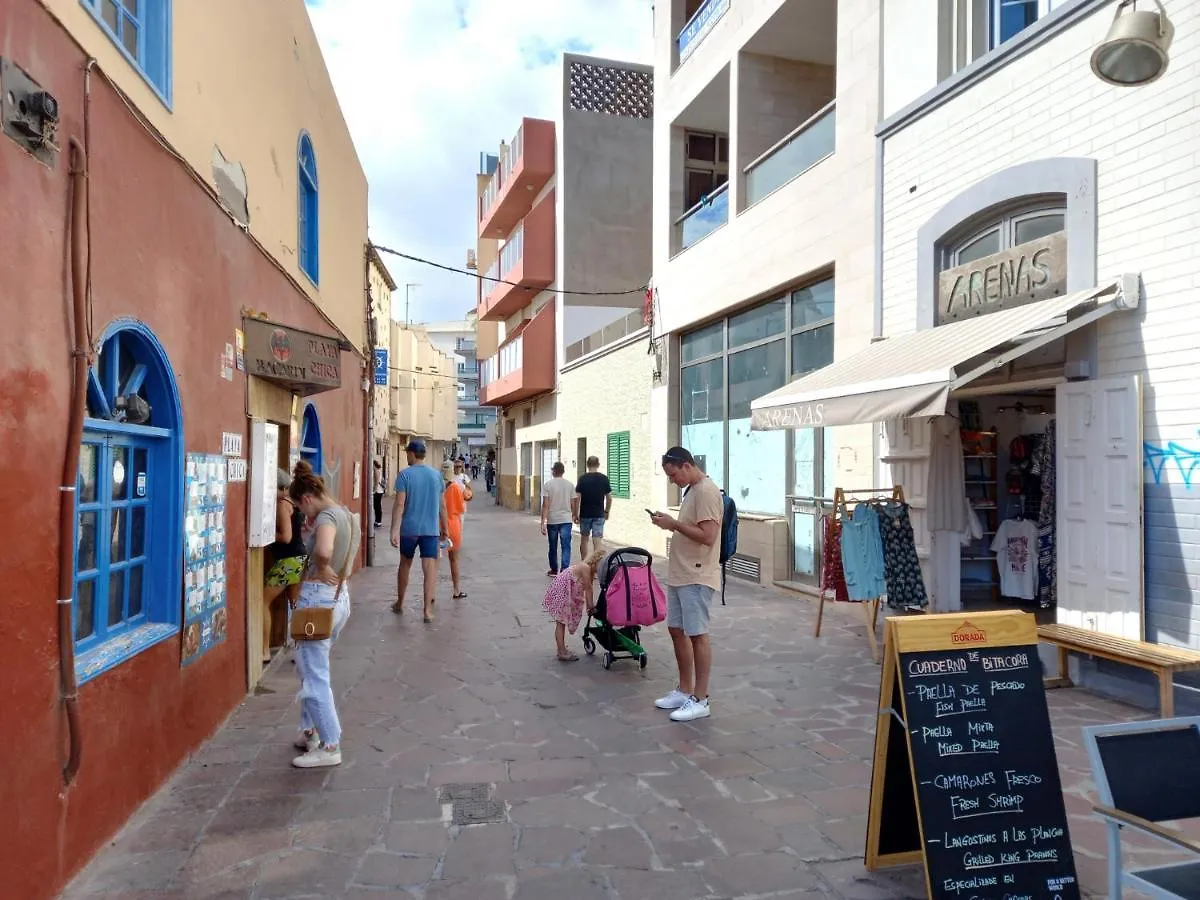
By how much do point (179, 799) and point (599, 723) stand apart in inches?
98.5

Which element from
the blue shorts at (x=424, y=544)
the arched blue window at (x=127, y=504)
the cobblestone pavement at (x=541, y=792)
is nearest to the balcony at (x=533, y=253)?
the blue shorts at (x=424, y=544)

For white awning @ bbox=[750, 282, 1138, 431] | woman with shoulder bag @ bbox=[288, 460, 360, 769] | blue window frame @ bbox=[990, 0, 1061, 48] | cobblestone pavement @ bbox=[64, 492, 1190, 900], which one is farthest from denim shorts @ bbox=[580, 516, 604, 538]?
blue window frame @ bbox=[990, 0, 1061, 48]

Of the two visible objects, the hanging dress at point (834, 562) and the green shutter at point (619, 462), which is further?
the green shutter at point (619, 462)

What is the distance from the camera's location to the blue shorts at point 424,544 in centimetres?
891

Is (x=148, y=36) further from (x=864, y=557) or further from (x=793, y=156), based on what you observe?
(x=793, y=156)

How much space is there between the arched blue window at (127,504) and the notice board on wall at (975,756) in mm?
3388

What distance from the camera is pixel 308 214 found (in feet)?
31.6

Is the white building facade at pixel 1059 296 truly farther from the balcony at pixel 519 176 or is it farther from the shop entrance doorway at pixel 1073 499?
the balcony at pixel 519 176

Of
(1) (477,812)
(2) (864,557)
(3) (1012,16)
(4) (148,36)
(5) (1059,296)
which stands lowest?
(1) (477,812)

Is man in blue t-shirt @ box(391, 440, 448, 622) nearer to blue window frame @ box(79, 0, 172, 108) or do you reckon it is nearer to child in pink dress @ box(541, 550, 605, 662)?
child in pink dress @ box(541, 550, 605, 662)

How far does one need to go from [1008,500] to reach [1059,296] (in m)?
2.85

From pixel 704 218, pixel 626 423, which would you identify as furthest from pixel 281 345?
pixel 626 423

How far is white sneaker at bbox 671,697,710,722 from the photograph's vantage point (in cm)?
547

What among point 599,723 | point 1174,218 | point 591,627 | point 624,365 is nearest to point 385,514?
point 624,365
